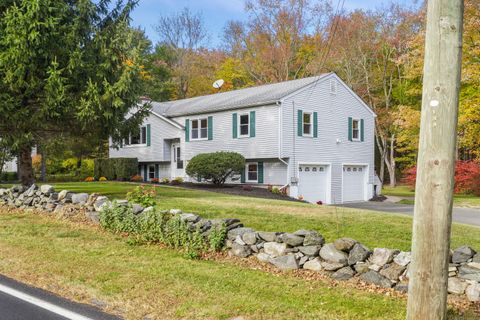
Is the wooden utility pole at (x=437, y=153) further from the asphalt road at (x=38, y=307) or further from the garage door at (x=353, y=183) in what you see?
the garage door at (x=353, y=183)

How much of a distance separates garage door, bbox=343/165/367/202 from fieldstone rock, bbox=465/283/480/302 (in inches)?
811

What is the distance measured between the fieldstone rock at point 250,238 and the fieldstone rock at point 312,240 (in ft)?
3.04

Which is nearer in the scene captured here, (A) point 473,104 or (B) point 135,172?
(A) point 473,104

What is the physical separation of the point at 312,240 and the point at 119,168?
2385cm

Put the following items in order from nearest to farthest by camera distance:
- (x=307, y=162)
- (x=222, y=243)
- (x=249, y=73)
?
(x=222, y=243), (x=307, y=162), (x=249, y=73)

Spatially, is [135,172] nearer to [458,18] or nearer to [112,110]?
[112,110]

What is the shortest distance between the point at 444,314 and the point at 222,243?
4.17 m

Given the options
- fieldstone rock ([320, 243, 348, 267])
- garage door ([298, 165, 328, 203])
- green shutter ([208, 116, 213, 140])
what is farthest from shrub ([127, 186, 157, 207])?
green shutter ([208, 116, 213, 140])

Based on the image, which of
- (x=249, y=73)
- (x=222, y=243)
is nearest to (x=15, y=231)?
(x=222, y=243)

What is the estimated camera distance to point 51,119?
14.0m

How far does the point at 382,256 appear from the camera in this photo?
19.0 ft

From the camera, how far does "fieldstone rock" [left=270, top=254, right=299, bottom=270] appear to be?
6.45m

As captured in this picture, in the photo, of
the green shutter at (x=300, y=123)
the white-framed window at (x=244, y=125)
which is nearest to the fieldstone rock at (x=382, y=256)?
the green shutter at (x=300, y=123)

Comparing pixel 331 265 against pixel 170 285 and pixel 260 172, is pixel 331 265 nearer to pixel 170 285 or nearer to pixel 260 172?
pixel 170 285
